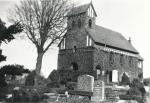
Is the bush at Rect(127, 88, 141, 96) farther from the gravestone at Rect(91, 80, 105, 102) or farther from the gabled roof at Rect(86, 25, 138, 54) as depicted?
the gabled roof at Rect(86, 25, 138, 54)

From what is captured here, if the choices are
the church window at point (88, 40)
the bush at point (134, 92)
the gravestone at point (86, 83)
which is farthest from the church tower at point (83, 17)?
the bush at point (134, 92)

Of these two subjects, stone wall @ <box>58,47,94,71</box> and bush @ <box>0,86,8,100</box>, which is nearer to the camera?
bush @ <box>0,86,8,100</box>

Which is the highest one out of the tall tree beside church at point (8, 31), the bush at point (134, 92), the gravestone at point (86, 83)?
the tall tree beside church at point (8, 31)

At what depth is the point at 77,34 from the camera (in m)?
38.2

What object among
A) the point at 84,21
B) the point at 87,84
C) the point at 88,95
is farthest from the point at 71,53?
the point at 88,95

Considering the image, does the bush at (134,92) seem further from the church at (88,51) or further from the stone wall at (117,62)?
the stone wall at (117,62)

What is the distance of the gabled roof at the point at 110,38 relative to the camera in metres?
38.1

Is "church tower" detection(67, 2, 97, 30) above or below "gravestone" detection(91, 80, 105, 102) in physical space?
above

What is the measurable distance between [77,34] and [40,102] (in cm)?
2169

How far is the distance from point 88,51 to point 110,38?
7.51 m

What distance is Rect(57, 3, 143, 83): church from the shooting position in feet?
119

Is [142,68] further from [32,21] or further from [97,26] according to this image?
[32,21]


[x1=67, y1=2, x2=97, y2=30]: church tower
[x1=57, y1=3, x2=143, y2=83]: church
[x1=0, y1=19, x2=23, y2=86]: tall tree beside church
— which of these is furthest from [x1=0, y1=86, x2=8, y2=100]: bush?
[x1=67, y1=2, x2=97, y2=30]: church tower

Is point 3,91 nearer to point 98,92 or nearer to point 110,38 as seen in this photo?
point 98,92
